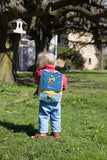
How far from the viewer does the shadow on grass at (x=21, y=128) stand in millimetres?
4324

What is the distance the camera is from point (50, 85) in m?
3.88

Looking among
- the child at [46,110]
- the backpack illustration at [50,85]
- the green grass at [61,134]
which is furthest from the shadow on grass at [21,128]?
the backpack illustration at [50,85]

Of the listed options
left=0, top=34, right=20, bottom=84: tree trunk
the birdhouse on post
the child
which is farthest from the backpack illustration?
left=0, top=34, right=20, bottom=84: tree trunk

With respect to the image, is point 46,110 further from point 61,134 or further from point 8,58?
point 8,58

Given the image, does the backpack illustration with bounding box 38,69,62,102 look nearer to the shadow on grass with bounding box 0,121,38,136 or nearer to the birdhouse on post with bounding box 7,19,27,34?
the shadow on grass with bounding box 0,121,38,136

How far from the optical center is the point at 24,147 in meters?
3.53

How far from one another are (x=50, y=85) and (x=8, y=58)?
778 cm

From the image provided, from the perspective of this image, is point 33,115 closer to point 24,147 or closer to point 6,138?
point 6,138

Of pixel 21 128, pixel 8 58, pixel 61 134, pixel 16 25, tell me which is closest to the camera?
pixel 61 134

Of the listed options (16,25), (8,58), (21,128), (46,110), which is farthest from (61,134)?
(8,58)

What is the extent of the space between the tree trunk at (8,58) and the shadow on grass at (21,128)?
652 cm

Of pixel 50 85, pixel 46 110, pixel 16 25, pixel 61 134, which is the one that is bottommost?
pixel 61 134

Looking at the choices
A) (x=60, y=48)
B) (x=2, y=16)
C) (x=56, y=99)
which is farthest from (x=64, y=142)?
(x=60, y=48)

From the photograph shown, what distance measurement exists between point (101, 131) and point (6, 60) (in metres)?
7.77
